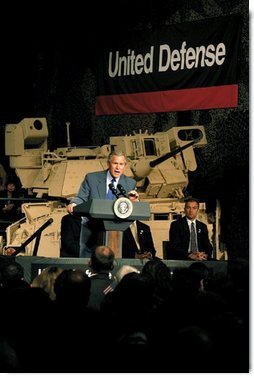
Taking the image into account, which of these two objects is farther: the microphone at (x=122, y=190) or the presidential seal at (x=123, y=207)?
the microphone at (x=122, y=190)

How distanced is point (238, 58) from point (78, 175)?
267cm

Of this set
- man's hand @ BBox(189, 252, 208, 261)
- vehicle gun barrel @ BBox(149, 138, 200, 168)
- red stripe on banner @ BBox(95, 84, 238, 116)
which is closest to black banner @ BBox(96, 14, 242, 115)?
red stripe on banner @ BBox(95, 84, 238, 116)

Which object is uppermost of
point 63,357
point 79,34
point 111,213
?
point 79,34

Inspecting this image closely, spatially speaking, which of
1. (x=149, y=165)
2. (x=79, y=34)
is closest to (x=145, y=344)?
(x=149, y=165)

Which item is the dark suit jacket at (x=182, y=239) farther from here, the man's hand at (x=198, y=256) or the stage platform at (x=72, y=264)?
the stage platform at (x=72, y=264)

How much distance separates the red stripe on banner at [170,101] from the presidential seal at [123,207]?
5.92 m

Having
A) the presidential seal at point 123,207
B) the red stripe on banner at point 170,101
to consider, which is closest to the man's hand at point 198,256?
the presidential seal at point 123,207

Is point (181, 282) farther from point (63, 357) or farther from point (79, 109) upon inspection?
point (79, 109)

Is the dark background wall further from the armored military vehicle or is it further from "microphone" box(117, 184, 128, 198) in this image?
"microphone" box(117, 184, 128, 198)

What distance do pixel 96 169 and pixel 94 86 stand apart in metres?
3.27

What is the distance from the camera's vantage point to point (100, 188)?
965cm

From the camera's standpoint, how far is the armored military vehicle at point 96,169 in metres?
13.4

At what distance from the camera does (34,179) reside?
49.3ft

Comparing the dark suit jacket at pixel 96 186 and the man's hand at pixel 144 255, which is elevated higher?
the dark suit jacket at pixel 96 186
